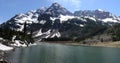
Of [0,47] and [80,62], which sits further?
[0,47]

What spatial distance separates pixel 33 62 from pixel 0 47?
245ft

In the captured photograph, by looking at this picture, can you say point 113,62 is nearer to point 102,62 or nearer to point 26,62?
point 102,62

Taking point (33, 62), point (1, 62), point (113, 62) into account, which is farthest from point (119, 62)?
point (1, 62)

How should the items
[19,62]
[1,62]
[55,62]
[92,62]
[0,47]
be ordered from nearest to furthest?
[1,62] → [19,62] → [55,62] → [92,62] → [0,47]

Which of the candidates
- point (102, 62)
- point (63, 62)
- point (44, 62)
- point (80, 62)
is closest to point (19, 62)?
point (44, 62)

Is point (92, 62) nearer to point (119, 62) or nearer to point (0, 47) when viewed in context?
point (119, 62)

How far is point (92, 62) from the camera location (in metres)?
100

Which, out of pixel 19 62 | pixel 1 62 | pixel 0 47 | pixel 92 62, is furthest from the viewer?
pixel 0 47

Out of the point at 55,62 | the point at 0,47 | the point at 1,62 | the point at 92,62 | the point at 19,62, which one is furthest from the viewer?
the point at 0,47

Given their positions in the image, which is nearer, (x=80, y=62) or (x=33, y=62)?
(x=33, y=62)

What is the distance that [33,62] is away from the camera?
89438 millimetres

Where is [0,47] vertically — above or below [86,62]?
above

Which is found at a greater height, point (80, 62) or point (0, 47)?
point (0, 47)

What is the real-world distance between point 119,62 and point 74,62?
64.4 feet
